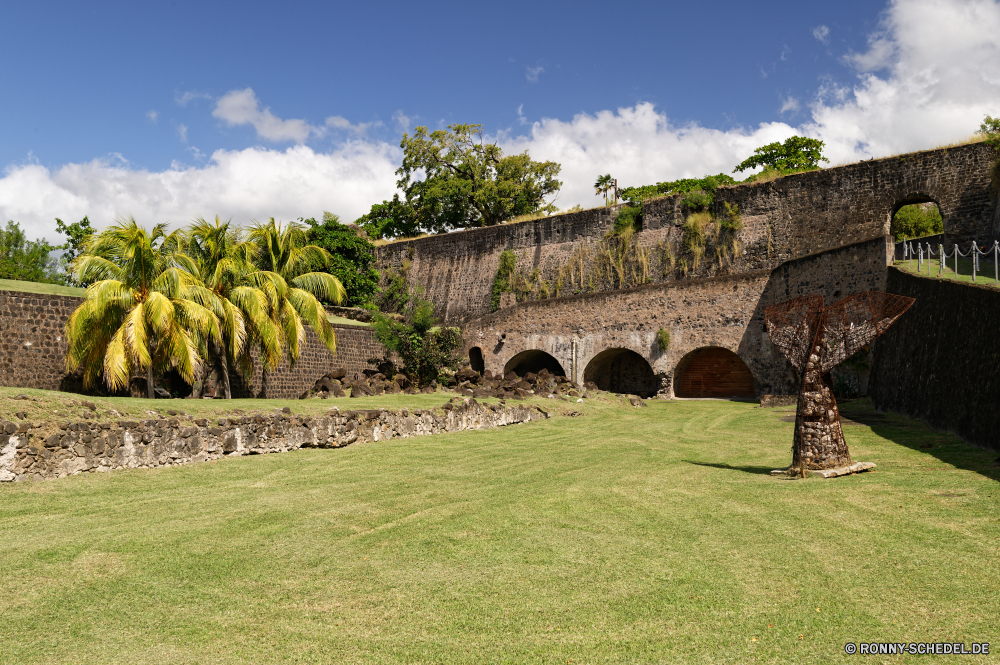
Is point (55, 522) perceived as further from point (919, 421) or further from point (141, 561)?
point (919, 421)

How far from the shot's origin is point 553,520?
5.91m

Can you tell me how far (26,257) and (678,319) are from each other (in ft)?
121

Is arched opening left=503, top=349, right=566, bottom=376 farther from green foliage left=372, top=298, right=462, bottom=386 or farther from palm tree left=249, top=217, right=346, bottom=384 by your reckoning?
palm tree left=249, top=217, right=346, bottom=384

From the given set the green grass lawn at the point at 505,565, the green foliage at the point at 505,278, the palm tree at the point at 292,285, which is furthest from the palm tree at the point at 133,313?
the green foliage at the point at 505,278

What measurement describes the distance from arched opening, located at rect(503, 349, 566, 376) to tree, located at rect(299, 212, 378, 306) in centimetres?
983

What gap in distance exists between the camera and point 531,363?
2791 centimetres

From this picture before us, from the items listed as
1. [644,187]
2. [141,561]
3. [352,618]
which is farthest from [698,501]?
[644,187]

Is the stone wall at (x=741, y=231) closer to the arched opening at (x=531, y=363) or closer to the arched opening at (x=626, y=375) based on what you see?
the arched opening at (x=531, y=363)

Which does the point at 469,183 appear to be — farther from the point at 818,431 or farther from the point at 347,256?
the point at 818,431

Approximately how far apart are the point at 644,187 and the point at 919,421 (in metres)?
34.8

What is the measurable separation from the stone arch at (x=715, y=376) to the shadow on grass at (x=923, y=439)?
378 inches

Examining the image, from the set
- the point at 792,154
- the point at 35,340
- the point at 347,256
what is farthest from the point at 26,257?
the point at 792,154

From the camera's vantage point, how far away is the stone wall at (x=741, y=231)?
838 inches

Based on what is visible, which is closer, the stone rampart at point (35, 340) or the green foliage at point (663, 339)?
the stone rampart at point (35, 340)
